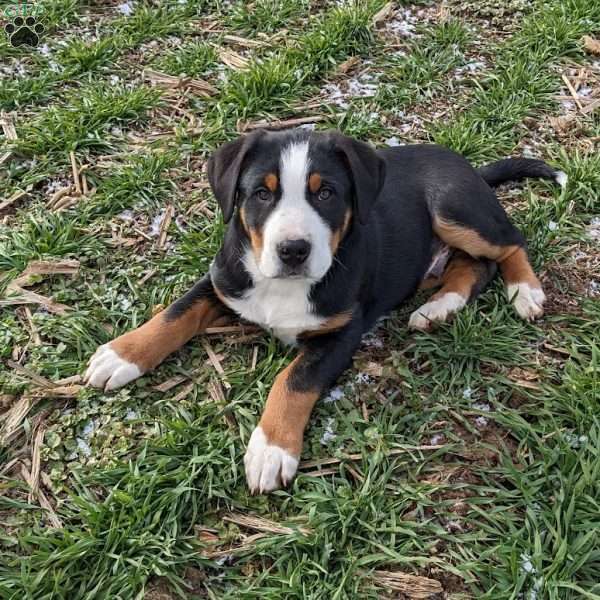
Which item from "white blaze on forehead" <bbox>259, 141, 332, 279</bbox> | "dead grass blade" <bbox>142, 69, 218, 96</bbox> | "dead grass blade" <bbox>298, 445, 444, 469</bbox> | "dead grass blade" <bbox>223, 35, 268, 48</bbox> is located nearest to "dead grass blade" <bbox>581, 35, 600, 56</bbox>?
"dead grass blade" <bbox>223, 35, 268, 48</bbox>

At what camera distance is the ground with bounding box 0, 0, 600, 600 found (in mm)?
2801

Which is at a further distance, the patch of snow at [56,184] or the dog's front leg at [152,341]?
the patch of snow at [56,184]

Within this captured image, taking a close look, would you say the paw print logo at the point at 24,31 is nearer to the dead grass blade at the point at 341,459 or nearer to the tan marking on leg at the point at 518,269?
the tan marking on leg at the point at 518,269

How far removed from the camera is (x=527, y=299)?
383cm

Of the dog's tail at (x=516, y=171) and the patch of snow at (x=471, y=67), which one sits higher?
the patch of snow at (x=471, y=67)

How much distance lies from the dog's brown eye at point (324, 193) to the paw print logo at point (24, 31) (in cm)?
363

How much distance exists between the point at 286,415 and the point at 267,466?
249 mm

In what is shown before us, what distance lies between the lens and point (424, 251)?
397cm

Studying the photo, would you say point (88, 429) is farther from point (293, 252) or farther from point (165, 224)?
point (165, 224)

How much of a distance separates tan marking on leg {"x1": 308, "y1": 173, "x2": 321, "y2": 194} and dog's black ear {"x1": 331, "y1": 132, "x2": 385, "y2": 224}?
0.19 meters

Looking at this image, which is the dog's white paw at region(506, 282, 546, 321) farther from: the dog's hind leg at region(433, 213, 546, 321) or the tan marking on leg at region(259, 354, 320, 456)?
the tan marking on leg at region(259, 354, 320, 456)

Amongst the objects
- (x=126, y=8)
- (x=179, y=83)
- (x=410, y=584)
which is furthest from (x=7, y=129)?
(x=410, y=584)

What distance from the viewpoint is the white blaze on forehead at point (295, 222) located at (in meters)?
2.95

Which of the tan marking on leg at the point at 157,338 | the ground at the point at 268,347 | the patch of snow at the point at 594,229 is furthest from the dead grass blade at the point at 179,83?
the patch of snow at the point at 594,229
